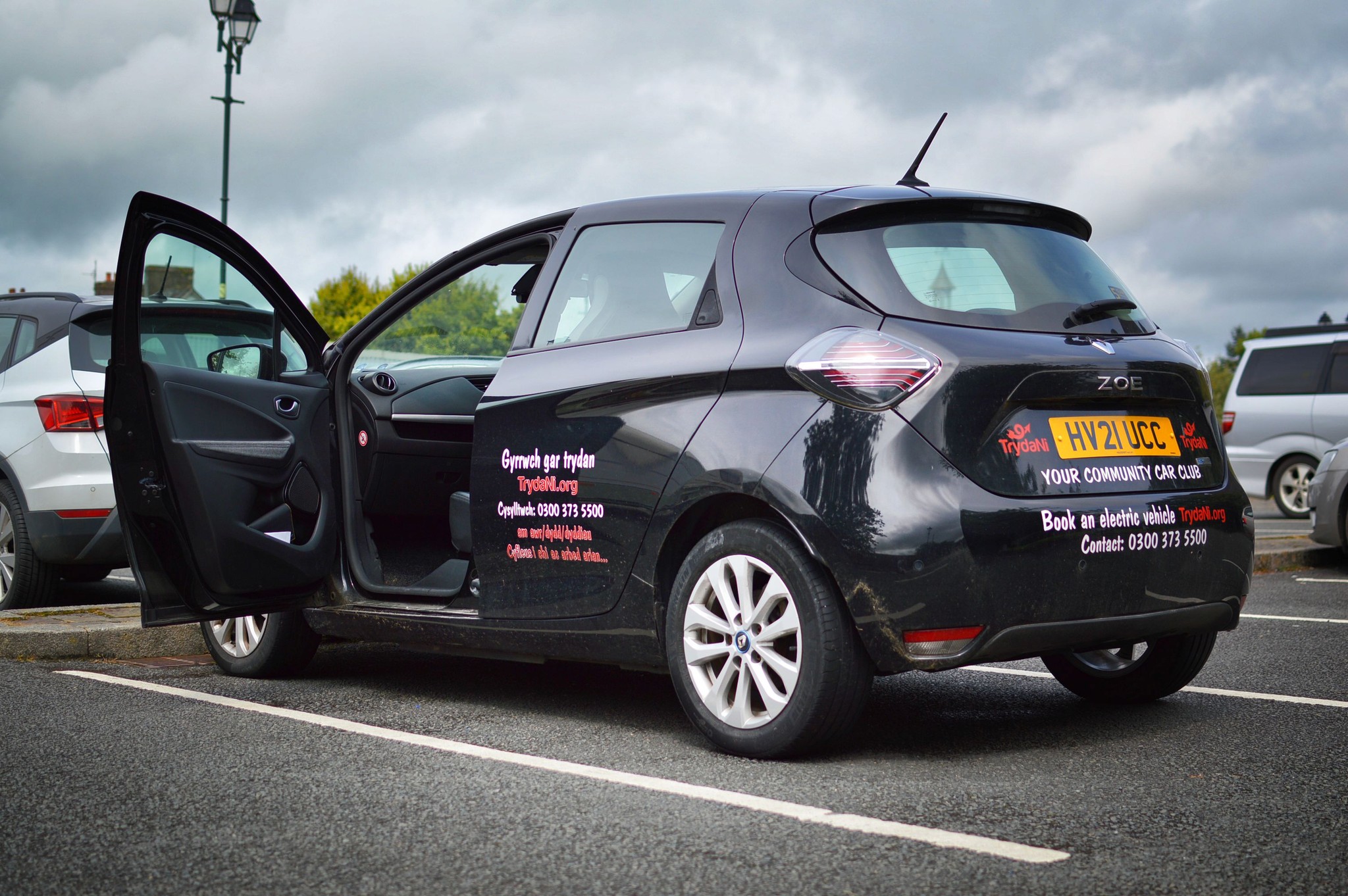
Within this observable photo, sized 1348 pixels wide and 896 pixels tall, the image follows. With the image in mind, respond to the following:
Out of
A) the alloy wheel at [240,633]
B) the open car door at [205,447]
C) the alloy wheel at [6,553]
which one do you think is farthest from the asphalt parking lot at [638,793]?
the alloy wheel at [6,553]

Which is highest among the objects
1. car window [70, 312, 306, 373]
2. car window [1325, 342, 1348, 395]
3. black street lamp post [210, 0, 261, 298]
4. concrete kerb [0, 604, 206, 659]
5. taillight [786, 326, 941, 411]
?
black street lamp post [210, 0, 261, 298]

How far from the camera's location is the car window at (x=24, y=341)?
24.8 feet

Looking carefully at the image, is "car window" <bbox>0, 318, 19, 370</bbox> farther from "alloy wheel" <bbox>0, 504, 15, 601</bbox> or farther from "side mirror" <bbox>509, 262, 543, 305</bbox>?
"side mirror" <bbox>509, 262, 543, 305</bbox>

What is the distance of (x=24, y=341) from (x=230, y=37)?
936 centimetres

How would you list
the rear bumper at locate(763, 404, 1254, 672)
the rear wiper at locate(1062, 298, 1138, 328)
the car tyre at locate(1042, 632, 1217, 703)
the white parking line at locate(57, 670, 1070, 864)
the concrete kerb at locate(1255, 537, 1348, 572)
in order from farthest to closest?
the concrete kerb at locate(1255, 537, 1348, 572) < the car tyre at locate(1042, 632, 1217, 703) < the rear wiper at locate(1062, 298, 1138, 328) < the rear bumper at locate(763, 404, 1254, 672) < the white parking line at locate(57, 670, 1070, 864)

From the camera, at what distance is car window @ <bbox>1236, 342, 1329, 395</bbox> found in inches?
628

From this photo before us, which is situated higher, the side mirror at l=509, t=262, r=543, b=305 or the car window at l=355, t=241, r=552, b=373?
the side mirror at l=509, t=262, r=543, b=305

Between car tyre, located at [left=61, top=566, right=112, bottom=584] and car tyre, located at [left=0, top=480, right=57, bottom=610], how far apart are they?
10.6 inches

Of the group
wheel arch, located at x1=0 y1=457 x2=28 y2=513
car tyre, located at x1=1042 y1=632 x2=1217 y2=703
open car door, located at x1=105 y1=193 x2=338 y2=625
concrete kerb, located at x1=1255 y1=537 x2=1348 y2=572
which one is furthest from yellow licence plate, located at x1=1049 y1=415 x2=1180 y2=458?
concrete kerb, located at x1=1255 y1=537 x2=1348 y2=572

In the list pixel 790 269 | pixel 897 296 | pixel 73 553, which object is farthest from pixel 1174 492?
pixel 73 553

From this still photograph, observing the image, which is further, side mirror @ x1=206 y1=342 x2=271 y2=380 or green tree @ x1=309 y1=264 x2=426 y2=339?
green tree @ x1=309 y1=264 x2=426 y2=339

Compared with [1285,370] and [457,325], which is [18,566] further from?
[1285,370]

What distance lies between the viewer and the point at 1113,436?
4.17m

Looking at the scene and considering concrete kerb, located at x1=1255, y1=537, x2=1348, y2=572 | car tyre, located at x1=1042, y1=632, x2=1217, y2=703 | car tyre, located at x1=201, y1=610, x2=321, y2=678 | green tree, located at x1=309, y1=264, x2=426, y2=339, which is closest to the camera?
car tyre, located at x1=1042, y1=632, x2=1217, y2=703
